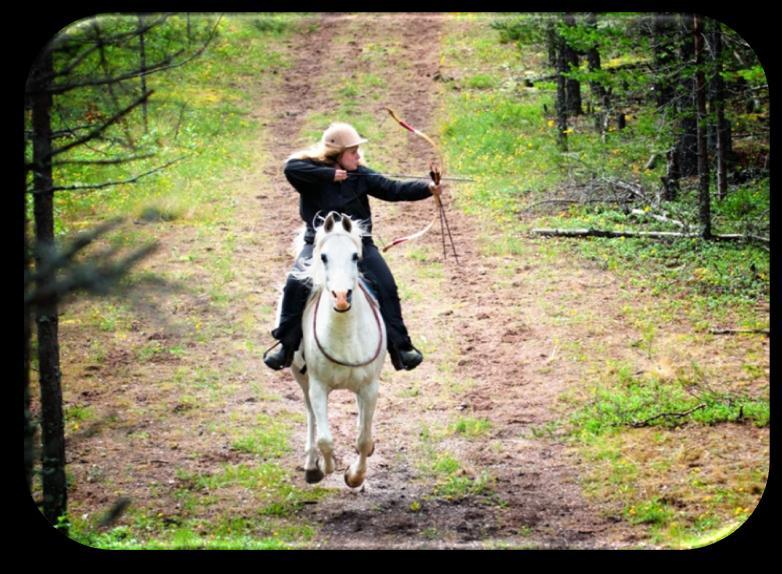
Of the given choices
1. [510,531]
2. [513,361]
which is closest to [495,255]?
[513,361]

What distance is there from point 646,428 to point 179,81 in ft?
47.1

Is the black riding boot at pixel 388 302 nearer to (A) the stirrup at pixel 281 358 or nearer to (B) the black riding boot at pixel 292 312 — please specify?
(B) the black riding boot at pixel 292 312

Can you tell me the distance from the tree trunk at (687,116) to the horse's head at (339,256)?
5945mm

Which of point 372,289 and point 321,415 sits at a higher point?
point 372,289

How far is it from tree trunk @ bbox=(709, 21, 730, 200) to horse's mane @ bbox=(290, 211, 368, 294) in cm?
556

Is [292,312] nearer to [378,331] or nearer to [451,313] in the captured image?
[378,331]

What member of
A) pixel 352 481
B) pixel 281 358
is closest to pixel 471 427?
pixel 352 481

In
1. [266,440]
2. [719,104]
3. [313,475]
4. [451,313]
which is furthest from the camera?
[451,313]

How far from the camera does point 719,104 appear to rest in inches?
457

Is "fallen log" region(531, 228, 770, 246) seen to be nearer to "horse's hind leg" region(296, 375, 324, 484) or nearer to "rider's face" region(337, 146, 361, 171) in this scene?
"rider's face" region(337, 146, 361, 171)

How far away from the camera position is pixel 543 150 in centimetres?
1817

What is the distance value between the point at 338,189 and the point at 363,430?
2.14m

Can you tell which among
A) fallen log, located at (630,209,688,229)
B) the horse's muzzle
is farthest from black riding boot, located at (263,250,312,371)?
fallen log, located at (630,209,688,229)

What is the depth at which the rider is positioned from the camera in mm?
8047
